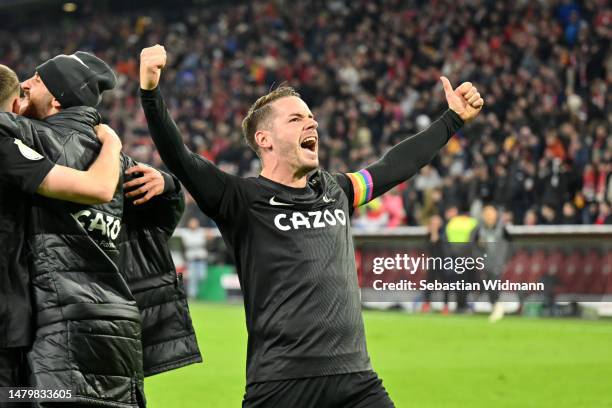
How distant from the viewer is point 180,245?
19672 millimetres

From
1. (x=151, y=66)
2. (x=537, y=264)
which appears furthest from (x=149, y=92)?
(x=537, y=264)

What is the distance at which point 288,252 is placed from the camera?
4062mm

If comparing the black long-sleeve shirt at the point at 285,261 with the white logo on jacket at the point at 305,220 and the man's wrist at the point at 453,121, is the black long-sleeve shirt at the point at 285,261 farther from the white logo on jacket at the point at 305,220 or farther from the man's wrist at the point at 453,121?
the man's wrist at the point at 453,121

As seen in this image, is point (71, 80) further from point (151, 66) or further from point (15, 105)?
point (151, 66)

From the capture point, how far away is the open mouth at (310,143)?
429cm

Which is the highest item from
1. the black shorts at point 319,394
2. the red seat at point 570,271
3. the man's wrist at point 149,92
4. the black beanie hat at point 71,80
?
the black beanie hat at point 71,80

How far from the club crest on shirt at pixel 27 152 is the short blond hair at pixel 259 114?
1.04 meters

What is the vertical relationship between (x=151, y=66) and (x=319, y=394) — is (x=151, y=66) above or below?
above

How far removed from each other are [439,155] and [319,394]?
17.0 meters

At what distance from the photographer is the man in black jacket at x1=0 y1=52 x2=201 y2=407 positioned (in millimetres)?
3611

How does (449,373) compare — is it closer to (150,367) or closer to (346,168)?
(150,367)

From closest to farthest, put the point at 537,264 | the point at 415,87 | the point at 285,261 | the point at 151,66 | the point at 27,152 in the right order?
the point at 27,152, the point at 151,66, the point at 285,261, the point at 537,264, the point at 415,87

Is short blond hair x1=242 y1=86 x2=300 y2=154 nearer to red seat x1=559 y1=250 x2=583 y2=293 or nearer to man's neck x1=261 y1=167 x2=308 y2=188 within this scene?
man's neck x1=261 y1=167 x2=308 y2=188

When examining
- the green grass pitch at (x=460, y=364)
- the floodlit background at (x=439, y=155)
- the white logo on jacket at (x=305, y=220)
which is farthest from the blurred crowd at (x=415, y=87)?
the white logo on jacket at (x=305, y=220)
